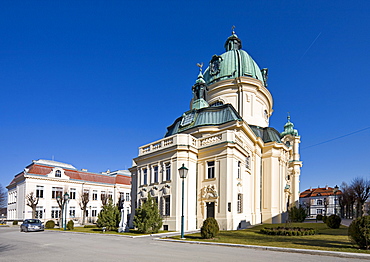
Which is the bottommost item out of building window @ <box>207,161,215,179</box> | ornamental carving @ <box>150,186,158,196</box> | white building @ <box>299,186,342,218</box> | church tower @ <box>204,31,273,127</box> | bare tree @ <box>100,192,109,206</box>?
white building @ <box>299,186,342,218</box>

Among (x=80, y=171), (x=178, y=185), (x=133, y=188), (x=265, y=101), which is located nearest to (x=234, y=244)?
(x=178, y=185)

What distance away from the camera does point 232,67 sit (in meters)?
42.9

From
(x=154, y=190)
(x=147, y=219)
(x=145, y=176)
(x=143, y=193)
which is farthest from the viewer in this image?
(x=145, y=176)

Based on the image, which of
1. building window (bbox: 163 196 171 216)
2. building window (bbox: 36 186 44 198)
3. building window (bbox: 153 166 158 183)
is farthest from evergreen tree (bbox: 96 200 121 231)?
building window (bbox: 36 186 44 198)

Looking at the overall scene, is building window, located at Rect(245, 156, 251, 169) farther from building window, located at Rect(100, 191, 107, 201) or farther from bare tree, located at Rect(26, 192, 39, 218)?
building window, located at Rect(100, 191, 107, 201)

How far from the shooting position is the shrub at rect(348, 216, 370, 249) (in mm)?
13055

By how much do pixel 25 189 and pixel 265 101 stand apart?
4188 centimetres

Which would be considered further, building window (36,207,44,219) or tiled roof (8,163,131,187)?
tiled roof (8,163,131,187)

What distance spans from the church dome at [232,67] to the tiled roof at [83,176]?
32482 mm

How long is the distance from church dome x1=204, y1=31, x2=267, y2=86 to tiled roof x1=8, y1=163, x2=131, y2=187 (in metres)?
32.5

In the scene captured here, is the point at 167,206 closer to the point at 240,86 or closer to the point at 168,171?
the point at 168,171

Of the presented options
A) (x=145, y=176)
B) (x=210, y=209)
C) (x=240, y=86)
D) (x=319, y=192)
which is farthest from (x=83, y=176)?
(x=319, y=192)

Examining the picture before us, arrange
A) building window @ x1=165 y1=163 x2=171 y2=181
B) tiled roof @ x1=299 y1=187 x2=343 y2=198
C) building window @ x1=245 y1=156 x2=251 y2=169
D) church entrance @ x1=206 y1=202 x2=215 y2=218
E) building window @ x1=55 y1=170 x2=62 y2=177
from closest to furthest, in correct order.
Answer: church entrance @ x1=206 y1=202 x2=215 y2=218
building window @ x1=165 y1=163 x2=171 y2=181
building window @ x1=245 y1=156 x2=251 y2=169
building window @ x1=55 y1=170 x2=62 y2=177
tiled roof @ x1=299 y1=187 x2=343 y2=198

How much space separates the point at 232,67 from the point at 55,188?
37.9 meters
